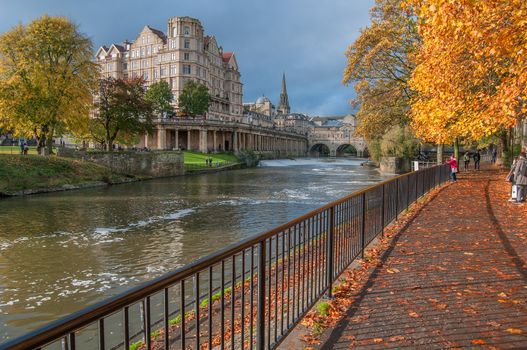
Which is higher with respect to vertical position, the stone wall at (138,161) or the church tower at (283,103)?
the church tower at (283,103)

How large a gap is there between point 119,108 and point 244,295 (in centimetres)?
4558

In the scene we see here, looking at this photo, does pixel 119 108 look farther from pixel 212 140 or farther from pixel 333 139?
pixel 333 139

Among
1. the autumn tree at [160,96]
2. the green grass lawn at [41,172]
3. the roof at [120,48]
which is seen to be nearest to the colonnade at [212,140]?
the autumn tree at [160,96]

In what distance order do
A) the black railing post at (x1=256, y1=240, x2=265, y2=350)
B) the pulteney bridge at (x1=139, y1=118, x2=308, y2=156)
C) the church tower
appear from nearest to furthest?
1. the black railing post at (x1=256, y1=240, x2=265, y2=350)
2. the pulteney bridge at (x1=139, y1=118, x2=308, y2=156)
3. the church tower

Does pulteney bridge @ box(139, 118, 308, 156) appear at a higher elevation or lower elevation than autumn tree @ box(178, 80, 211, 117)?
lower

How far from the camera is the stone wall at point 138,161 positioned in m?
41.6

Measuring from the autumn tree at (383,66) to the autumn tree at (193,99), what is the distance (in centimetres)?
5462

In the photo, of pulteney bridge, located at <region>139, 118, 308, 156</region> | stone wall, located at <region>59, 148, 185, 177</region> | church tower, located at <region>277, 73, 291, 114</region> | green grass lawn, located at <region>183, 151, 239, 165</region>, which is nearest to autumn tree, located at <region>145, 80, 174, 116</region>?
pulteney bridge, located at <region>139, 118, 308, 156</region>

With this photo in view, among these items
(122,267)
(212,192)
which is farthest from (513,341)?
(212,192)

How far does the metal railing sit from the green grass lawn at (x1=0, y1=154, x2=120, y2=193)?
24.6 m

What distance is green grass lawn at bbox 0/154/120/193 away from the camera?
29.7 meters

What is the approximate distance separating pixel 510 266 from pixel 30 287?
10911mm

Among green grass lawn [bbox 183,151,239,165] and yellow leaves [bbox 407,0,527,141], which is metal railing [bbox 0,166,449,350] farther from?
green grass lawn [bbox 183,151,239,165]

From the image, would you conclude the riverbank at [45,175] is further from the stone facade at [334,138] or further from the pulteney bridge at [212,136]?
the stone facade at [334,138]
